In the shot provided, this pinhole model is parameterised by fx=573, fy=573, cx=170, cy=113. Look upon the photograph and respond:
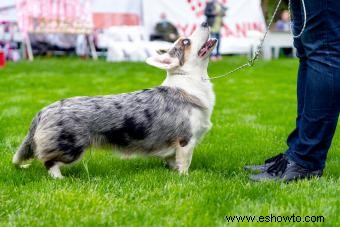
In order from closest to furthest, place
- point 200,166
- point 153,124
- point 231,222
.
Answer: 1. point 231,222
2. point 153,124
3. point 200,166

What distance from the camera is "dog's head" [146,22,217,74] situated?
4.07 m

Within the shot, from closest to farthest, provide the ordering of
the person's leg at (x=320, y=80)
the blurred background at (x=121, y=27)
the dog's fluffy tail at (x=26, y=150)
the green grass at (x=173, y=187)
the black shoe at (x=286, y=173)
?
the green grass at (x=173, y=187) < the person's leg at (x=320, y=80) < the black shoe at (x=286, y=173) < the dog's fluffy tail at (x=26, y=150) < the blurred background at (x=121, y=27)

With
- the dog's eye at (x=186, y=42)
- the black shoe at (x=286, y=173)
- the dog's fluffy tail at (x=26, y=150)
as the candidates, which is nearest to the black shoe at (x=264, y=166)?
the black shoe at (x=286, y=173)

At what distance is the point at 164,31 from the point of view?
717 inches

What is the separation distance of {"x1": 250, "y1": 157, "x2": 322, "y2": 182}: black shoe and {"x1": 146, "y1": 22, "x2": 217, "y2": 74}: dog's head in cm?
90

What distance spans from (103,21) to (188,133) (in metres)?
14.9

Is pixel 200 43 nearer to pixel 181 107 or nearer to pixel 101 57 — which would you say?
pixel 181 107

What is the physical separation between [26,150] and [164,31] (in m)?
14.7

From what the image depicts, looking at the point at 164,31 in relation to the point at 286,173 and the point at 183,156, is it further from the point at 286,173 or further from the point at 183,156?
the point at 286,173

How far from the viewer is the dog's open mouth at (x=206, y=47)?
13.4 feet

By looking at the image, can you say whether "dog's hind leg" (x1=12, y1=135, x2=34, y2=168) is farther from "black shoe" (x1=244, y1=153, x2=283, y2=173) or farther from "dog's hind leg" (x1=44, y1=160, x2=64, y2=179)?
"black shoe" (x1=244, y1=153, x2=283, y2=173)

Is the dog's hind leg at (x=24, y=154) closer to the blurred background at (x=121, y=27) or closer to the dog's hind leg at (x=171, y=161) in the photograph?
the dog's hind leg at (x=171, y=161)

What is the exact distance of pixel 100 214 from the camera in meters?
2.78

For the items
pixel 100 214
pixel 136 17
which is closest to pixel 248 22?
pixel 136 17
